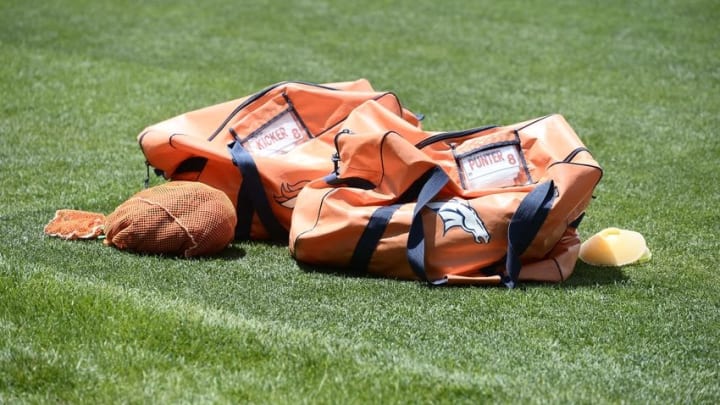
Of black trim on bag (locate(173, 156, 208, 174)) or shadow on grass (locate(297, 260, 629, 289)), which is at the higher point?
black trim on bag (locate(173, 156, 208, 174))

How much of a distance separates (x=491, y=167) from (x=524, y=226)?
545 mm

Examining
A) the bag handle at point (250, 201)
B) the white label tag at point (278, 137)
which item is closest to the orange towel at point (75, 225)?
the bag handle at point (250, 201)

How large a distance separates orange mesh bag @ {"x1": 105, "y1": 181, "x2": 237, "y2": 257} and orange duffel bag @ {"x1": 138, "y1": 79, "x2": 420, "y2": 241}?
0.31m

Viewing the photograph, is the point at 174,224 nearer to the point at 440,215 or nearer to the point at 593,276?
the point at 440,215

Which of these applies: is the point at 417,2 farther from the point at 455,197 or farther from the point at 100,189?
the point at 455,197

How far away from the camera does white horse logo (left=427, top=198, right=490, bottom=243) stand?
505cm

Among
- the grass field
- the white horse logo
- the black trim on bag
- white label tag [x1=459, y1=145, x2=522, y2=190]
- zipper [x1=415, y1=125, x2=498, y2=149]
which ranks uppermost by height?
zipper [x1=415, y1=125, x2=498, y2=149]

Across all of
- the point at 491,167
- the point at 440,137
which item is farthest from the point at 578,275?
the point at 440,137

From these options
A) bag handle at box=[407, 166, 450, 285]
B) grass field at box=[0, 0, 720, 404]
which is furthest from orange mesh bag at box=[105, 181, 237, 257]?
bag handle at box=[407, 166, 450, 285]

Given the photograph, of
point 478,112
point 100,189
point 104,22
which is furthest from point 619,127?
point 104,22

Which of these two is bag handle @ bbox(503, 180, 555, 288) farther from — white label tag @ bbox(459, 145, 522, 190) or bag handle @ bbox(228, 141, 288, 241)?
bag handle @ bbox(228, 141, 288, 241)

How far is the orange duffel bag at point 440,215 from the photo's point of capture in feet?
16.5

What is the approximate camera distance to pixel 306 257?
205 inches

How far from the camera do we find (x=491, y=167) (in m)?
5.43
